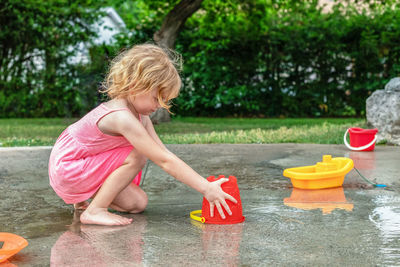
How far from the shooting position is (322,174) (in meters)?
3.48

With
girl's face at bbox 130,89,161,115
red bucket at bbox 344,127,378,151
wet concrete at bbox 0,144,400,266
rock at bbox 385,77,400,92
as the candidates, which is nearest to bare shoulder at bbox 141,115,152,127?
girl's face at bbox 130,89,161,115

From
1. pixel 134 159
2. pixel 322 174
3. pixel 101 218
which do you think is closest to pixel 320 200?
pixel 322 174

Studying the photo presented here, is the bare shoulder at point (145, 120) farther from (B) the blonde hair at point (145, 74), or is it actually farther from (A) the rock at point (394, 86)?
(A) the rock at point (394, 86)

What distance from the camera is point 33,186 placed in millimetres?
3697

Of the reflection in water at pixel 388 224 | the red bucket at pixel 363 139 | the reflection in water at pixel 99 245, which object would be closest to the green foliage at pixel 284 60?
the red bucket at pixel 363 139

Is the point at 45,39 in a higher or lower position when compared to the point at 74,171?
higher

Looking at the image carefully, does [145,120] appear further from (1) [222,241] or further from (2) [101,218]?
(1) [222,241]

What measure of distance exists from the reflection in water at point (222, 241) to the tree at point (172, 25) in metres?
7.76

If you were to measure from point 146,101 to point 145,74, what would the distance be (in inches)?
6.6

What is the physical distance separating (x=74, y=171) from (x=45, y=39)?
32.9ft

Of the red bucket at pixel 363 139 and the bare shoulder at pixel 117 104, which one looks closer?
the bare shoulder at pixel 117 104

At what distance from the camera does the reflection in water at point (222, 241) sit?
208 centimetres

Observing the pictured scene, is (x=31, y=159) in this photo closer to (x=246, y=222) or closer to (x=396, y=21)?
(x=246, y=222)

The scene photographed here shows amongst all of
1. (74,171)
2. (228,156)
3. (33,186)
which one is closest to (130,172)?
(74,171)
